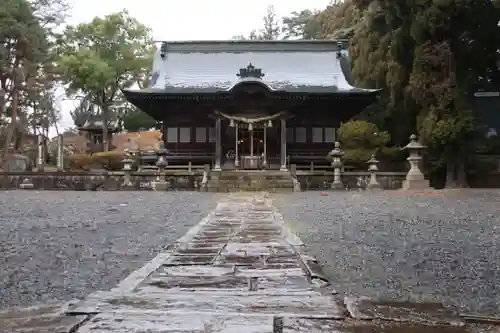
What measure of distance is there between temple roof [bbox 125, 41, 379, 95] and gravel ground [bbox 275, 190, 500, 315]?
16.4 metres

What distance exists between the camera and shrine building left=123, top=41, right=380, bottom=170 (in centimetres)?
2411

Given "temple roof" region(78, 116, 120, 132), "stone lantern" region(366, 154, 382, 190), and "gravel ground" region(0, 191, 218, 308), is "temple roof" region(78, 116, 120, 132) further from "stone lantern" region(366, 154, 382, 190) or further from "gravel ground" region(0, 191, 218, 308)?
"gravel ground" region(0, 191, 218, 308)

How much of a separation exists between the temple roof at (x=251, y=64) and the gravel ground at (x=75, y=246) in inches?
612

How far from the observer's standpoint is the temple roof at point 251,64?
2628 cm

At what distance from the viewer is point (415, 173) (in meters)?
20.2

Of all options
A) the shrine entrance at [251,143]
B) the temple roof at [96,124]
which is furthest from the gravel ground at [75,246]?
the temple roof at [96,124]

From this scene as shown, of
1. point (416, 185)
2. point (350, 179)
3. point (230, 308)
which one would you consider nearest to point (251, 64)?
point (350, 179)

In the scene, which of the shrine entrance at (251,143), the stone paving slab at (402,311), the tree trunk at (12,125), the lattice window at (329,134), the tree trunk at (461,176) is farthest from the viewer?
the tree trunk at (12,125)

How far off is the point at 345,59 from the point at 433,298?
84.7 ft

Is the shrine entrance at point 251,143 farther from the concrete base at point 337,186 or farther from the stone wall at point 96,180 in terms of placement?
the concrete base at point 337,186

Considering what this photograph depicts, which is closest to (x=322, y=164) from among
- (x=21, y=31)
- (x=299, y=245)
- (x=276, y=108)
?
(x=276, y=108)

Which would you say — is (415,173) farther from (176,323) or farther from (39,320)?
(39,320)

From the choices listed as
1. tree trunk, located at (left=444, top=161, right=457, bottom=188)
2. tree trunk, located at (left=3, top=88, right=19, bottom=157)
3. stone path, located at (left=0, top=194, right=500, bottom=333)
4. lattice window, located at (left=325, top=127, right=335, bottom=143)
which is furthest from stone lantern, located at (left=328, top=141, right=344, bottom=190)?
tree trunk, located at (left=3, top=88, right=19, bottom=157)

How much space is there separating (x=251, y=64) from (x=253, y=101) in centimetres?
363
